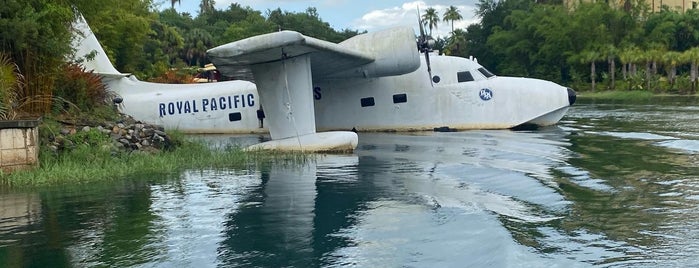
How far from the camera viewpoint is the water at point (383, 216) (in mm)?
6828

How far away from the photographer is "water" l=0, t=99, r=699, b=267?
683cm

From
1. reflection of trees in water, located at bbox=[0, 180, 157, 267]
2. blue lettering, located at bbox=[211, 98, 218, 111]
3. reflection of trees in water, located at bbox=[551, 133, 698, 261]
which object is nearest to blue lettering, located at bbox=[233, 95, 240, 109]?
blue lettering, located at bbox=[211, 98, 218, 111]

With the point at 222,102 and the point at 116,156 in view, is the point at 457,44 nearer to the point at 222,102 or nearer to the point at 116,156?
the point at 222,102

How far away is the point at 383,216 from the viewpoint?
8.77 meters

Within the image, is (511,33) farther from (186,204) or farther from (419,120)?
(186,204)

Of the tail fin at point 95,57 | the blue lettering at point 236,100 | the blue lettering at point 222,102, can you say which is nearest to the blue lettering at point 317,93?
the blue lettering at point 236,100

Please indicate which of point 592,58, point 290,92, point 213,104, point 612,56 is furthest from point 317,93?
point 612,56

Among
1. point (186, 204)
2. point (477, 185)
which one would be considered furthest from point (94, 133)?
Result: point (477, 185)

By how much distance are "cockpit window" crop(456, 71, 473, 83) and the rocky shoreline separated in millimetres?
9395

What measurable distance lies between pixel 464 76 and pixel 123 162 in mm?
11590

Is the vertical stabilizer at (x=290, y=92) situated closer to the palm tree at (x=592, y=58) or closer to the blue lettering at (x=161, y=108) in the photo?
the blue lettering at (x=161, y=108)

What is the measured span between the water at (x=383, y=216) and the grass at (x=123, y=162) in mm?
523

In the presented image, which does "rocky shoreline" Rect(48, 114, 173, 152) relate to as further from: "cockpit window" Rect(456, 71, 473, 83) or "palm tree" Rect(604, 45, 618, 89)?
"palm tree" Rect(604, 45, 618, 89)

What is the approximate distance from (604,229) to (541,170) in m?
4.97
